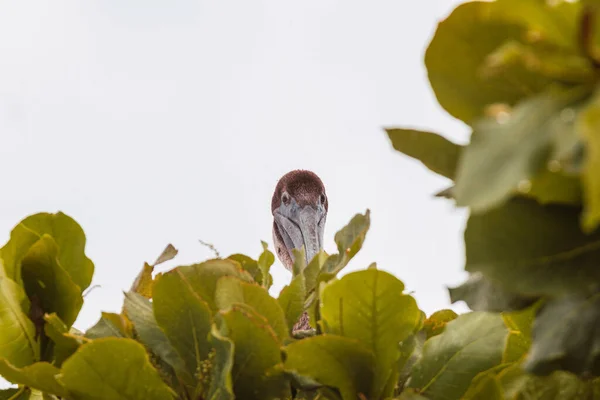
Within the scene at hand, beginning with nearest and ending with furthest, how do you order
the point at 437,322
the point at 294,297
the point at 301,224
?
the point at 294,297
the point at 437,322
the point at 301,224

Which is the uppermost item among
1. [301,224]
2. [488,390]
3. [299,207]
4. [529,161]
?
[299,207]

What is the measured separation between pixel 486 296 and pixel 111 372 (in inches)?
17.0

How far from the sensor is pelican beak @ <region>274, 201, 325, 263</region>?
4.91 meters

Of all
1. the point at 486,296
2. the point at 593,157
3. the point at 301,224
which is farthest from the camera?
the point at 301,224

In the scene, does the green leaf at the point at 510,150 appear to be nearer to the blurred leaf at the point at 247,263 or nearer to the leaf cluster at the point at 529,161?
the leaf cluster at the point at 529,161

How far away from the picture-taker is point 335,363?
729 mm

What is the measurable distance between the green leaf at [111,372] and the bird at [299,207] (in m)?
4.05

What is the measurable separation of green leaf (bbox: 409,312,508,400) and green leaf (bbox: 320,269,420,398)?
6 centimetres

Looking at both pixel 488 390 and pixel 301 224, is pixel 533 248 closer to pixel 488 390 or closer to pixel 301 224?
pixel 488 390

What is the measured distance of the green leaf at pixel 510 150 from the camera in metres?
0.45

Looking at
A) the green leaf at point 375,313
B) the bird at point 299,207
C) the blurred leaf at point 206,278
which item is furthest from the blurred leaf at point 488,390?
the bird at point 299,207

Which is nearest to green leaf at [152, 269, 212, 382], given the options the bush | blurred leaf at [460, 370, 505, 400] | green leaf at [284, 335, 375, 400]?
the bush

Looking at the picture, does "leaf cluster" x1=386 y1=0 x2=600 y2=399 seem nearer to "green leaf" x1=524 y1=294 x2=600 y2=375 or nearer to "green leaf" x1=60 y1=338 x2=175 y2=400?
"green leaf" x1=524 y1=294 x2=600 y2=375

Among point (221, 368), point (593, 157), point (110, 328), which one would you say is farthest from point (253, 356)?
point (593, 157)
